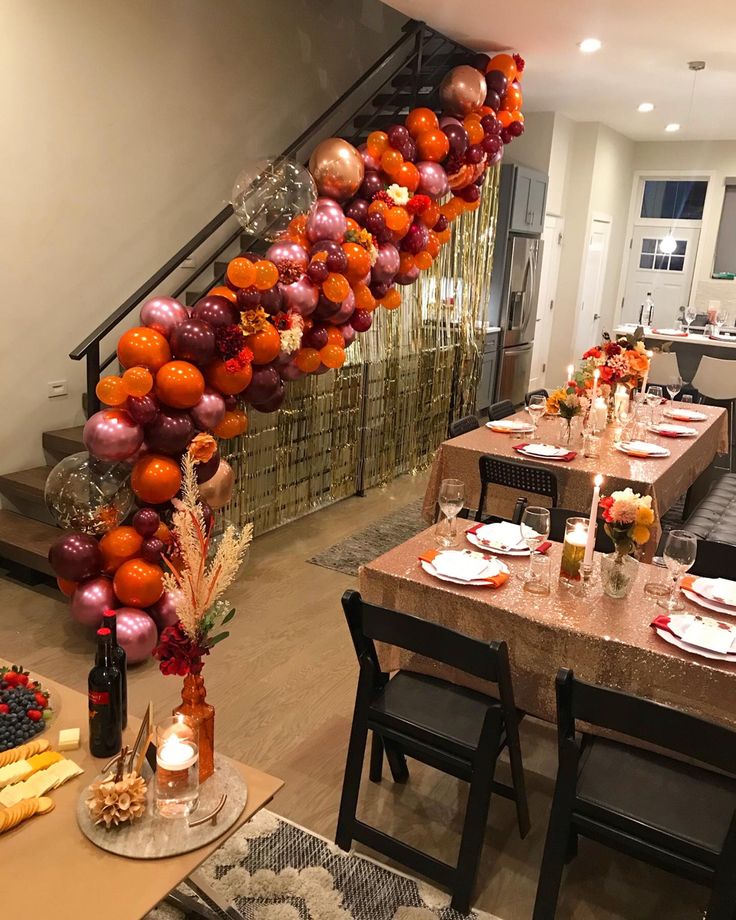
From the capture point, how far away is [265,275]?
3408 millimetres

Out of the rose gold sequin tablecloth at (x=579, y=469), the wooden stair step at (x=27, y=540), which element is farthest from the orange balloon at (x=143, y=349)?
the rose gold sequin tablecloth at (x=579, y=469)

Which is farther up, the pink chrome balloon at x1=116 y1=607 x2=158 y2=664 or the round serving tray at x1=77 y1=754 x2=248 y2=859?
the round serving tray at x1=77 y1=754 x2=248 y2=859

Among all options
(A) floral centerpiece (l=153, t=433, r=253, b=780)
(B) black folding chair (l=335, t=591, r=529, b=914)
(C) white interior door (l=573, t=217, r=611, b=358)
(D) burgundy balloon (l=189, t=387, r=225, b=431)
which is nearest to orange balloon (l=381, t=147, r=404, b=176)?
Result: (D) burgundy balloon (l=189, t=387, r=225, b=431)

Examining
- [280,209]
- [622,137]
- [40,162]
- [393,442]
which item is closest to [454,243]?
[393,442]

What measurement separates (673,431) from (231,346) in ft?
8.52

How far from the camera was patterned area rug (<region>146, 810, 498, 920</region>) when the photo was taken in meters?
2.10

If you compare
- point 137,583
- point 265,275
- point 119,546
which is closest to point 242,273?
point 265,275

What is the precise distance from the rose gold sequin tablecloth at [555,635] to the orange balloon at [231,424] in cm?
129

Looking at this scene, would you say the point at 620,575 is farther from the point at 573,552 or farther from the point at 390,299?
the point at 390,299

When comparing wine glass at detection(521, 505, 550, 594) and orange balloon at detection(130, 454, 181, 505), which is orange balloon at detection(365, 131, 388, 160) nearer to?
orange balloon at detection(130, 454, 181, 505)

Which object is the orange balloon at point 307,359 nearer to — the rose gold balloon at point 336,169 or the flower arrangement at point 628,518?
the rose gold balloon at point 336,169

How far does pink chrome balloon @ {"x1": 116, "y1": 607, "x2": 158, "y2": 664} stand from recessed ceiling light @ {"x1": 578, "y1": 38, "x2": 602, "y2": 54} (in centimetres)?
465

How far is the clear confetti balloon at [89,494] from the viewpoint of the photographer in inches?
127

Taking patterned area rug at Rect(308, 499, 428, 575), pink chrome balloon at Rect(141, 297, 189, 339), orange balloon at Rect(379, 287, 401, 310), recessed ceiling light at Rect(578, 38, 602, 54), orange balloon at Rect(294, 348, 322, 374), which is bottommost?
patterned area rug at Rect(308, 499, 428, 575)
